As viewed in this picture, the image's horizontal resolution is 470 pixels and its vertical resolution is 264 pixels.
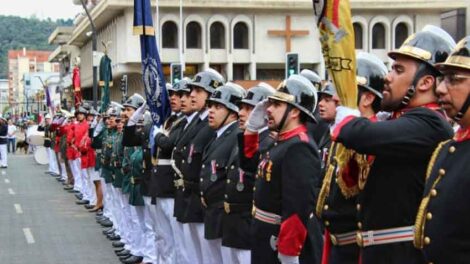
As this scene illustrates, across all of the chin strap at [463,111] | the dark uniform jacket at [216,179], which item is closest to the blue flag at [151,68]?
the dark uniform jacket at [216,179]

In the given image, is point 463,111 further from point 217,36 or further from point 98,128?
point 217,36

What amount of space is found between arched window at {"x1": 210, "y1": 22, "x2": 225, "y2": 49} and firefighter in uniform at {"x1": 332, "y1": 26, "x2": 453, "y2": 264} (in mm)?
58880

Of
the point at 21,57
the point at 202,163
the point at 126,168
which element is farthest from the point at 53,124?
the point at 21,57

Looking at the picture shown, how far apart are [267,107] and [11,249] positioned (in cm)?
761

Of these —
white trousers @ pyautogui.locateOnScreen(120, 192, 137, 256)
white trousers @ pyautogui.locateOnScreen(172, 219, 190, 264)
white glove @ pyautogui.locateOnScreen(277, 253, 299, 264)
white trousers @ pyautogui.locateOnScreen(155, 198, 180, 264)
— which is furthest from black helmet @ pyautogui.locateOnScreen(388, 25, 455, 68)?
white trousers @ pyautogui.locateOnScreen(120, 192, 137, 256)

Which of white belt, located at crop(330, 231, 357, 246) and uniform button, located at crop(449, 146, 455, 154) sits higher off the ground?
uniform button, located at crop(449, 146, 455, 154)

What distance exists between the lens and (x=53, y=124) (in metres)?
26.8

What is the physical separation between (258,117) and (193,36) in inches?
2249

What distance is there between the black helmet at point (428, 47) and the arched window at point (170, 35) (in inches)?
2267

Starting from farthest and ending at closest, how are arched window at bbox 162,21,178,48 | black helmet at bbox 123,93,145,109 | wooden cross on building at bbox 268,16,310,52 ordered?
wooden cross on building at bbox 268,16,310,52, arched window at bbox 162,21,178,48, black helmet at bbox 123,93,145,109

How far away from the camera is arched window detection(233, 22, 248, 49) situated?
63.5 metres

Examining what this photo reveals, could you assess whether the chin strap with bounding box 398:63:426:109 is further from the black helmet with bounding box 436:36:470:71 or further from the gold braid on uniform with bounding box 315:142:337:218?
the gold braid on uniform with bounding box 315:142:337:218

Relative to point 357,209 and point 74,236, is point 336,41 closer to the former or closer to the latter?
point 357,209

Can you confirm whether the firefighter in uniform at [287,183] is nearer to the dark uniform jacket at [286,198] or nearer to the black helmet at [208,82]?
the dark uniform jacket at [286,198]
